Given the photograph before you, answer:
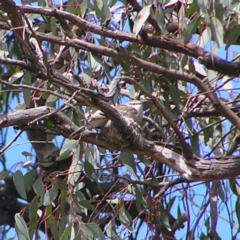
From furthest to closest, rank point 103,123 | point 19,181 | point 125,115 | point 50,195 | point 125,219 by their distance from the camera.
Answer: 1. point 125,219
2. point 50,195
3. point 19,181
4. point 125,115
5. point 103,123

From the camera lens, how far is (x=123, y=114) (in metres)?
2.48

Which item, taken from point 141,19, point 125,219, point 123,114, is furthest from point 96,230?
point 141,19

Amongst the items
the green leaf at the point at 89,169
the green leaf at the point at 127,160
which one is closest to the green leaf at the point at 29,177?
the green leaf at the point at 89,169

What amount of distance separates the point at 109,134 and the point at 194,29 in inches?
17.2

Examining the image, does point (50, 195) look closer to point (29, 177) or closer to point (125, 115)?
point (29, 177)

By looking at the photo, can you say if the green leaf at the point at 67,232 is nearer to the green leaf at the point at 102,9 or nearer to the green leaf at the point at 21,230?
the green leaf at the point at 21,230

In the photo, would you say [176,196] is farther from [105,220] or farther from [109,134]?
[109,134]

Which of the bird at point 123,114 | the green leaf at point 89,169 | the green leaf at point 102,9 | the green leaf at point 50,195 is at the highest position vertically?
the green leaf at point 102,9

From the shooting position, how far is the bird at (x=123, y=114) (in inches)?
94.7

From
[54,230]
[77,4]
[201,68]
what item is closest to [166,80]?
[201,68]

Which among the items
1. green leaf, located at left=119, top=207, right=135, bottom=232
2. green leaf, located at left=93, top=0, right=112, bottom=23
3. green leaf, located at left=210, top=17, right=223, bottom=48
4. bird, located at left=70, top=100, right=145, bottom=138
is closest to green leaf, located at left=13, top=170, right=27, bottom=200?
bird, located at left=70, top=100, right=145, bottom=138

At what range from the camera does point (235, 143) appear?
9.13ft

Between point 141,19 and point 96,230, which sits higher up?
point 141,19

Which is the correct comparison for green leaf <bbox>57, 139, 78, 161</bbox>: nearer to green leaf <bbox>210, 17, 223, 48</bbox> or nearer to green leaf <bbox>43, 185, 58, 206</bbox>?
green leaf <bbox>43, 185, 58, 206</bbox>
